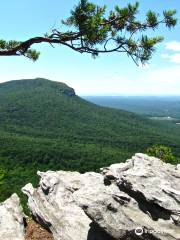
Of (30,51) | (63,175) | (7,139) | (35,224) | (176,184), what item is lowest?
(7,139)

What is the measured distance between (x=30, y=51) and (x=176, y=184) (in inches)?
429

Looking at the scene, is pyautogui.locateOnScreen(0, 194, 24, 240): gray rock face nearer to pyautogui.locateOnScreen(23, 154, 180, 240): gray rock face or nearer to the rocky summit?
the rocky summit

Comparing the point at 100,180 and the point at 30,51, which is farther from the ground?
the point at 30,51

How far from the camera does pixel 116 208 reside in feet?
55.6

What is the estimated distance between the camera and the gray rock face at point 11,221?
19962 mm

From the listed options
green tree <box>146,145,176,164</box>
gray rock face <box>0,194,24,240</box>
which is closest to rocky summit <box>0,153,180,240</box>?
gray rock face <box>0,194,24,240</box>

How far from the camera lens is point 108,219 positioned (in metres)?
16.4

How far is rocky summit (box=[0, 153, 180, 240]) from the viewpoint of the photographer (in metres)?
15.9

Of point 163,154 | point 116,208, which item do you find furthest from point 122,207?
point 163,154

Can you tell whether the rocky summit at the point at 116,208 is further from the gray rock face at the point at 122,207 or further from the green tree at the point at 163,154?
the green tree at the point at 163,154

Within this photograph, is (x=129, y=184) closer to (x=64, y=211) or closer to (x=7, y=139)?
(x=64, y=211)

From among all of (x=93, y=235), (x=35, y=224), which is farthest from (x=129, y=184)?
(x=35, y=224)

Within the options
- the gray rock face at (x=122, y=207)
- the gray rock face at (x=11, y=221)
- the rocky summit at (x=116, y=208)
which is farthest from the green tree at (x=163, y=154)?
the gray rock face at (x=11, y=221)

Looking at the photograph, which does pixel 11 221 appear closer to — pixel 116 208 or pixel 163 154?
pixel 116 208
